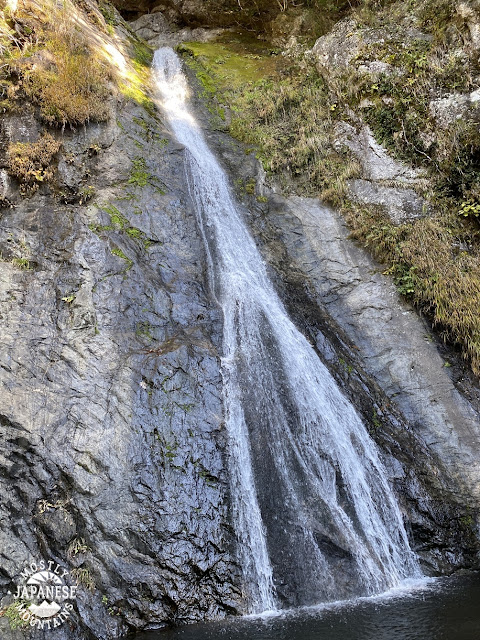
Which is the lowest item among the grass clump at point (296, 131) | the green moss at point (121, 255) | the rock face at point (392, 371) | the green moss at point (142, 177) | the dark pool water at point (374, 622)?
the dark pool water at point (374, 622)

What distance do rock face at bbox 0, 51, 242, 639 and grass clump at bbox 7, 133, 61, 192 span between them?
0.90 ft

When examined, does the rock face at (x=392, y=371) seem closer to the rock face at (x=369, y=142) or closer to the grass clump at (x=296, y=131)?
the grass clump at (x=296, y=131)

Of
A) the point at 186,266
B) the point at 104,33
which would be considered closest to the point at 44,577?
the point at 186,266

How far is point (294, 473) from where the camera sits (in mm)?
6742

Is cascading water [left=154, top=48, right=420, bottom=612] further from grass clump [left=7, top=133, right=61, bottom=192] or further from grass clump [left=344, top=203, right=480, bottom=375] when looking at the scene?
grass clump [left=7, top=133, right=61, bottom=192]

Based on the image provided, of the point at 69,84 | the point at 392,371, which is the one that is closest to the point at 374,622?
the point at 392,371

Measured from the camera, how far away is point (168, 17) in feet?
65.2

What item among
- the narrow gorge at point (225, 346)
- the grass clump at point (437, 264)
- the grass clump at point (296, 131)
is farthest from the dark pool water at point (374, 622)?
the grass clump at point (296, 131)

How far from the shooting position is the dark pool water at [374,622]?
452 centimetres

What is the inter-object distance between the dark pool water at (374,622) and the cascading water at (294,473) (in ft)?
1.41

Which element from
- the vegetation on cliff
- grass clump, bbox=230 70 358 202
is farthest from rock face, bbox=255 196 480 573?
grass clump, bbox=230 70 358 202

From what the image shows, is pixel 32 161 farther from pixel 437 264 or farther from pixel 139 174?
pixel 437 264

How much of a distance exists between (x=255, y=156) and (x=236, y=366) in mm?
6952

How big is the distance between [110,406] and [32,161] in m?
Result: 5.57
